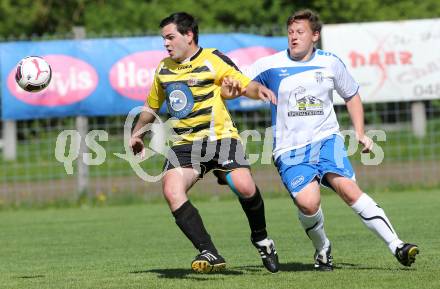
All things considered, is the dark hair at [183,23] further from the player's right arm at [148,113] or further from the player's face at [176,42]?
the player's right arm at [148,113]

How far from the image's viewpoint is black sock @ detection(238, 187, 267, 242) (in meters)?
7.69

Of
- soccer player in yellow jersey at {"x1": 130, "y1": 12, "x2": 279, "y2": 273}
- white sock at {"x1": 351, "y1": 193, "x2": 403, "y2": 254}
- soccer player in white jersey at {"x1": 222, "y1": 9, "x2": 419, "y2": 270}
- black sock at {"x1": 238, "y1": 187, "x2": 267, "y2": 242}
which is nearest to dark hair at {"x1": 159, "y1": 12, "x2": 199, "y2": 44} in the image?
soccer player in yellow jersey at {"x1": 130, "y1": 12, "x2": 279, "y2": 273}

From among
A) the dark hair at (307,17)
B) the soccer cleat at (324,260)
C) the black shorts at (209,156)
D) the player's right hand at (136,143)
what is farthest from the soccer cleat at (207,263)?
the dark hair at (307,17)

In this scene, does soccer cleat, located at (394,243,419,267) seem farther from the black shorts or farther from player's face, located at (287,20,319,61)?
player's face, located at (287,20,319,61)

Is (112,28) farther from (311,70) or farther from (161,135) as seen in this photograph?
(311,70)

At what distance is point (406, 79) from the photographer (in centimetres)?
1544

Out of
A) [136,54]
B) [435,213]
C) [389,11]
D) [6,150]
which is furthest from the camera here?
[389,11]

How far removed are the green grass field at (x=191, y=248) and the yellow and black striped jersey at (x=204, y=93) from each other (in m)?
1.04

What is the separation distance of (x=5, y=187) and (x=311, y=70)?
9.32 meters

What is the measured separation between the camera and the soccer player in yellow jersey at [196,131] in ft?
24.7

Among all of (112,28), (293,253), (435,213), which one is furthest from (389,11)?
(293,253)

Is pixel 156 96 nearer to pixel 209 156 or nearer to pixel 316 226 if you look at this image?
pixel 209 156

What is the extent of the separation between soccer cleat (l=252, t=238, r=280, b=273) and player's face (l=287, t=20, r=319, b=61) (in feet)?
4.58

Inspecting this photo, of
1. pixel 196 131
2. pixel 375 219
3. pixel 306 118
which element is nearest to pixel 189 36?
pixel 196 131
